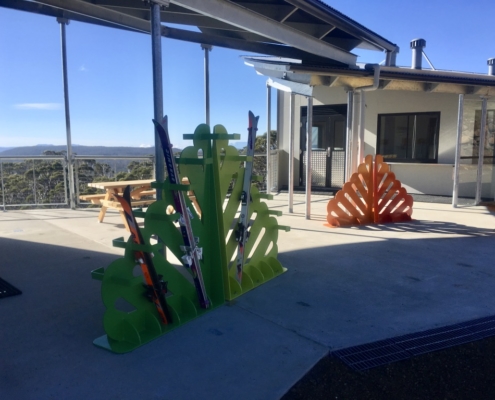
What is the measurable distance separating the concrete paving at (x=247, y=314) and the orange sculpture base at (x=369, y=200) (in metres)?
0.84

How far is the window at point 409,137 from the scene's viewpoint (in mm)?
10031

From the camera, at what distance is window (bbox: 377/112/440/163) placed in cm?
1003

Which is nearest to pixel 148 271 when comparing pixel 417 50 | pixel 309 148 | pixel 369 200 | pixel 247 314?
pixel 247 314

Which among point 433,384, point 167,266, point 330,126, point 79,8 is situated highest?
point 79,8

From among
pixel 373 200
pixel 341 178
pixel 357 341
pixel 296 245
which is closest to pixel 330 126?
pixel 341 178

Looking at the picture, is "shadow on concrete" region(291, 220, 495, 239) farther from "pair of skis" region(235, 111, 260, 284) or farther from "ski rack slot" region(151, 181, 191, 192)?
"ski rack slot" region(151, 181, 191, 192)

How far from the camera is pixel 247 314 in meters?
3.33

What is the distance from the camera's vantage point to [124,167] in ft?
30.3

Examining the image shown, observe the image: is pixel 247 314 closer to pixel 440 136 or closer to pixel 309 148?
pixel 309 148

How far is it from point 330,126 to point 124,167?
5.59 metres

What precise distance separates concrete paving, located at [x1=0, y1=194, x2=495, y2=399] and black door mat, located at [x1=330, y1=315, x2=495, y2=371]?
0.09m

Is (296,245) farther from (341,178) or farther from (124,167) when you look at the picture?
(341,178)

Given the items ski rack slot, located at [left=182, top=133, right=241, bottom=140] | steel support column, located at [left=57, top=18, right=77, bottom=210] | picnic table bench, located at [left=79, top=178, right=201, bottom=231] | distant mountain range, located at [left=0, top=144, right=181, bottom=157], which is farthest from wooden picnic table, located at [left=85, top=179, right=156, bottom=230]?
ski rack slot, located at [left=182, top=133, right=241, bottom=140]

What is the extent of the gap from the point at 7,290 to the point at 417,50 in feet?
32.7
